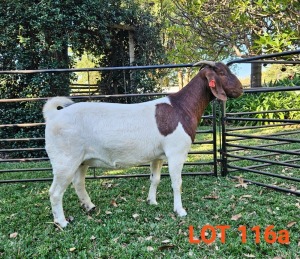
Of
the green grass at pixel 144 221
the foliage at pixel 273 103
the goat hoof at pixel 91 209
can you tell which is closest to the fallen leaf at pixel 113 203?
the green grass at pixel 144 221

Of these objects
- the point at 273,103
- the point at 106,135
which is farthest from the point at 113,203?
the point at 273,103

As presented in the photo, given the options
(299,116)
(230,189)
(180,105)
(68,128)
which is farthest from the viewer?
(299,116)

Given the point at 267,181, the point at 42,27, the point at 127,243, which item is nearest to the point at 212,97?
the point at 267,181

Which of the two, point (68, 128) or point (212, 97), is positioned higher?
point (212, 97)

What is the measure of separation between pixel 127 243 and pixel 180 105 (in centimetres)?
145

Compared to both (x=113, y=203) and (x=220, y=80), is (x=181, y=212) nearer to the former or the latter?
(x=113, y=203)

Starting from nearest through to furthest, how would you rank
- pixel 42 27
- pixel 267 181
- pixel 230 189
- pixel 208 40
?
1. pixel 230 189
2. pixel 267 181
3. pixel 42 27
4. pixel 208 40

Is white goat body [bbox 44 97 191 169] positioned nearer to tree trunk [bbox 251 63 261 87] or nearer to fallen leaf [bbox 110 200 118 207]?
fallen leaf [bbox 110 200 118 207]

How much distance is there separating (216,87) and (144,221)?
1538 mm

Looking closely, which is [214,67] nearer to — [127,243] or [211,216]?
[211,216]

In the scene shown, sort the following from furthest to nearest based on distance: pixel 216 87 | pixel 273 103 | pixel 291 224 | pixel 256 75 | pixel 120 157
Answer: pixel 256 75
pixel 273 103
pixel 216 87
pixel 120 157
pixel 291 224

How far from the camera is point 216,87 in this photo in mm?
3166

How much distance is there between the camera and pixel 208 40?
31.9 ft

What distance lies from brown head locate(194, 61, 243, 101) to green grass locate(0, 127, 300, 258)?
3.84ft
